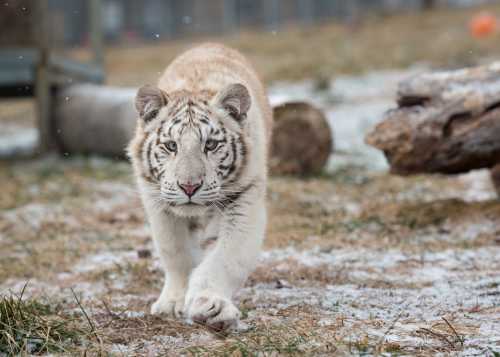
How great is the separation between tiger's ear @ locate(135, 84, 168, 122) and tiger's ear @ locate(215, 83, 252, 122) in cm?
28

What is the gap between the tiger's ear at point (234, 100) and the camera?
3965 mm

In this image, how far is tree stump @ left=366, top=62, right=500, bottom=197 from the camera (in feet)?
19.5

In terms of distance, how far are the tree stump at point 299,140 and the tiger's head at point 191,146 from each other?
406 centimetres

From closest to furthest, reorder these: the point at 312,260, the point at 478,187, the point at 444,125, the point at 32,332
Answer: the point at 32,332 → the point at 312,260 → the point at 444,125 → the point at 478,187

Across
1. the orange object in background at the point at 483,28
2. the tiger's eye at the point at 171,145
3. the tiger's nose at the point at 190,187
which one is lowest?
the orange object in background at the point at 483,28

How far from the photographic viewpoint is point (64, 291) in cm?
484

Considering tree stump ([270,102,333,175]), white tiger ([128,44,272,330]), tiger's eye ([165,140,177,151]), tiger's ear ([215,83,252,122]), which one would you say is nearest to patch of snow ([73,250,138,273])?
white tiger ([128,44,272,330])

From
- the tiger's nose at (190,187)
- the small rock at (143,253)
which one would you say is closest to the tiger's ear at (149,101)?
the tiger's nose at (190,187)

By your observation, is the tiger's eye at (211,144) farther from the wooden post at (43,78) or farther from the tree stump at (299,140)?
the wooden post at (43,78)

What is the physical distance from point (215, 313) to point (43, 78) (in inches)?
299

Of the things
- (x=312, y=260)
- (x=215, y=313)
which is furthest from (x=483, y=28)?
(x=215, y=313)

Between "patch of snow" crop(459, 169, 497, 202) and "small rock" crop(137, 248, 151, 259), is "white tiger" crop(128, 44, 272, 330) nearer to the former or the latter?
"small rock" crop(137, 248, 151, 259)

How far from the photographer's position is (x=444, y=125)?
6.00m

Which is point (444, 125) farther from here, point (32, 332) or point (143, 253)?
point (32, 332)
